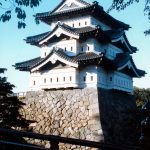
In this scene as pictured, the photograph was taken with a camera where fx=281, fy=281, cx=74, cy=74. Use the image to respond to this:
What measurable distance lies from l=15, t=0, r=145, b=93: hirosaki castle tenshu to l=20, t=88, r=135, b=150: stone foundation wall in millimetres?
687

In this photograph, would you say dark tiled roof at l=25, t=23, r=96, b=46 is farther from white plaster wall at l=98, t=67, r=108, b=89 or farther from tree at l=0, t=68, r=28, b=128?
tree at l=0, t=68, r=28, b=128

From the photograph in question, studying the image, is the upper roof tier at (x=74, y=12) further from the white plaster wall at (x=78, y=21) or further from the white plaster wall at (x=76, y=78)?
the white plaster wall at (x=76, y=78)

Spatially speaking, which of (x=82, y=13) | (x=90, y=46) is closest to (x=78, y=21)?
(x=82, y=13)

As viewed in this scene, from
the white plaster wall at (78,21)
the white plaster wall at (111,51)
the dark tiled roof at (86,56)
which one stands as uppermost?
the white plaster wall at (78,21)

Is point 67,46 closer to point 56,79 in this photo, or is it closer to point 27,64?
point 56,79

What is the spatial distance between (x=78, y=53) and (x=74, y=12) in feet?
11.1

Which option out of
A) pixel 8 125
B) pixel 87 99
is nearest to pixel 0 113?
pixel 8 125

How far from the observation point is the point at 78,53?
21250 mm

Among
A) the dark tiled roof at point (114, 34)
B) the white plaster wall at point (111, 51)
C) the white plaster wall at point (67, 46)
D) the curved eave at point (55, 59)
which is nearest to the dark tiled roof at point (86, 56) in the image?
the curved eave at point (55, 59)

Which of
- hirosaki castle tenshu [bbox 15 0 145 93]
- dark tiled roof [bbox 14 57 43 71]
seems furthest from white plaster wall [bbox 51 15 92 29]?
dark tiled roof [bbox 14 57 43 71]

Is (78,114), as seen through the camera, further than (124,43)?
No

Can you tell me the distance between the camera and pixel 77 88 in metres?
20.2

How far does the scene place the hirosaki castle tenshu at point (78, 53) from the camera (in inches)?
788

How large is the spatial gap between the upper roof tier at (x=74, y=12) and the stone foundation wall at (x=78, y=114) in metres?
6.22
